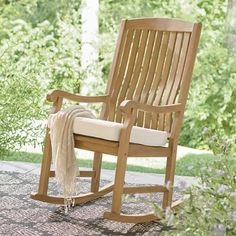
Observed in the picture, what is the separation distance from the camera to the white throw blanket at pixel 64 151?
303 cm

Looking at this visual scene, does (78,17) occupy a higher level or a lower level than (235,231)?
higher

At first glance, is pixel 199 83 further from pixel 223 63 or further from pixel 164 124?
pixel 164 124

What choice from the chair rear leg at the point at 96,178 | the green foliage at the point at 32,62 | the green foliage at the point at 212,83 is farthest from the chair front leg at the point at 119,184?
the green foliage at the point at 212,83

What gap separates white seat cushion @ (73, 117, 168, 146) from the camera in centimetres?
289

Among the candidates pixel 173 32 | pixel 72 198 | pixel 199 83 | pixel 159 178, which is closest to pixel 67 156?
pixel 72 198

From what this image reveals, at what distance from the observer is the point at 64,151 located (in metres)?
3.03

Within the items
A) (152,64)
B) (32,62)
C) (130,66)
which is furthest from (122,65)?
(32,62)

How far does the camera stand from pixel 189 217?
1.21 m

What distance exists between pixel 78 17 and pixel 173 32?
2.95m

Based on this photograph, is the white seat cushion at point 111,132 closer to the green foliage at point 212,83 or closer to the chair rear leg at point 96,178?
the chair rear leg at point 96,178

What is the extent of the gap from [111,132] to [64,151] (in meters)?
0.30

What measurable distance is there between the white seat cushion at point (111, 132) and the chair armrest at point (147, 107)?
11cm

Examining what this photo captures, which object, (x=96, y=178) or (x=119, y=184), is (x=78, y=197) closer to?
(x=96, y=178)

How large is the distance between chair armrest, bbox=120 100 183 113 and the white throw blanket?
339 mm
